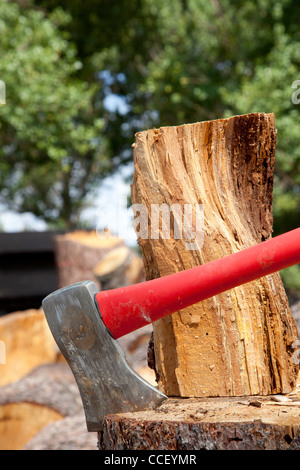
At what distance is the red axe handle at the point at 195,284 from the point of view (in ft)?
4.25

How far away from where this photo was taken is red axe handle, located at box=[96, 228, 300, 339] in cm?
129

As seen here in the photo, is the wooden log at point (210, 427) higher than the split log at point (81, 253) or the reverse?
the reverse

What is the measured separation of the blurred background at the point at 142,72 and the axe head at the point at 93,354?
486 centimetres

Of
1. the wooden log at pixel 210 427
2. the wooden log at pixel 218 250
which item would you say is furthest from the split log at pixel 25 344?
the wooden log at pixel 210 427

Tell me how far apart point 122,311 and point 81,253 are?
15.7ft

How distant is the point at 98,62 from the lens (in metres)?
11.8

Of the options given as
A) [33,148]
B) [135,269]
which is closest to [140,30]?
[33,148]

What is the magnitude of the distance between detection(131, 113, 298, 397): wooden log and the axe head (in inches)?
8.0

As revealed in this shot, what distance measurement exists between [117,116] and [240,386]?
439 inches

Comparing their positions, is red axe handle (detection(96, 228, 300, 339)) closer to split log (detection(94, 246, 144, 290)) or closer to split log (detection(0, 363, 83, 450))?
split log (detection(0, 363, 83, 450))

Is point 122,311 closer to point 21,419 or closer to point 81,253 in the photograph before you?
point 21,419

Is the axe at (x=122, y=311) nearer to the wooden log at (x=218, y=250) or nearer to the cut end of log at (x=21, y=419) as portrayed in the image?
the wooden log at (x=218, y=250)

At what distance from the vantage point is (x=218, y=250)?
151 centimetres

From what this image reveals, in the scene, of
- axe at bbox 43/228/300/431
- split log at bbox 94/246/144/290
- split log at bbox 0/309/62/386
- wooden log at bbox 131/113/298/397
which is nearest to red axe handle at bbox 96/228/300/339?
axe at bbox 43/228/300/431
